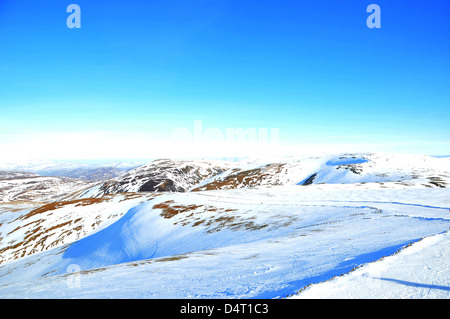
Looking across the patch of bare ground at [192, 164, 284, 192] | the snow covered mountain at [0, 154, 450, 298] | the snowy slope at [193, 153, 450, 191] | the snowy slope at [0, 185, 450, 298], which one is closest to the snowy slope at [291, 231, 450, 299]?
the snow covered mountain at [0, 154, 450, 298]

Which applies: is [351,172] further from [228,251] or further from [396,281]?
[396,281]

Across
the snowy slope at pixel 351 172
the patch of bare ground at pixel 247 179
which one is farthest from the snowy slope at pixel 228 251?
the patch of bare ground at pixel 247 179

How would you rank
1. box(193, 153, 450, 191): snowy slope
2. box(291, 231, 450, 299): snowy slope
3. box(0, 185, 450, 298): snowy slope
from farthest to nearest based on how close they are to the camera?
box(193, 153, 450, 191): snowy slope < box(0, 185, 450, 298): snowy slope < box(291, 231, 450, 299): snowy slope

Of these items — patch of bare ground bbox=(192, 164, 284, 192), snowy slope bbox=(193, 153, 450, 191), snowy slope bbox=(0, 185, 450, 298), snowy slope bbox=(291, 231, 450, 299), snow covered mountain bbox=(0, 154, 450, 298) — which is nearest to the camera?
snowy slope bbox=(291, 231, 450, 299)

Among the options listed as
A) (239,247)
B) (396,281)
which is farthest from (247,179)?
(396,281)

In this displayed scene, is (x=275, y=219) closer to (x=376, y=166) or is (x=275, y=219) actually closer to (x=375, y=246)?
(x=375, y=246)

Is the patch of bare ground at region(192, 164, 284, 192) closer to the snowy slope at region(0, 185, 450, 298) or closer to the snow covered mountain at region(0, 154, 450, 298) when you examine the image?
the snow covered mountain at region(0, 154, 450, 298)

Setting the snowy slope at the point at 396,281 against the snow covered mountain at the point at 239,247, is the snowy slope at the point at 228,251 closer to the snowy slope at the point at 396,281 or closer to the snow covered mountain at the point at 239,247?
the snow covered mountain at the point at 239,247
